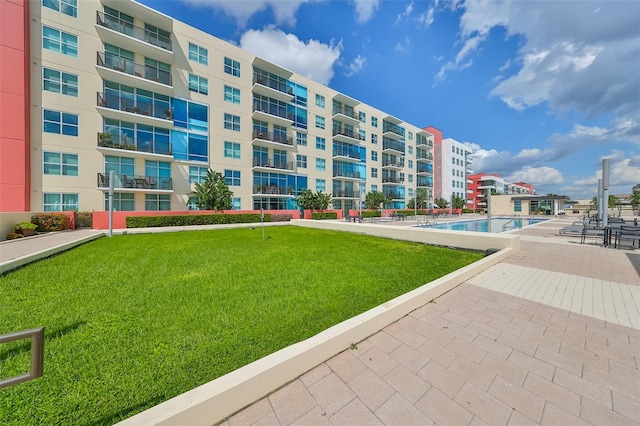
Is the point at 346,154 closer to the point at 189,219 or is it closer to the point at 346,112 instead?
the point at 346,112

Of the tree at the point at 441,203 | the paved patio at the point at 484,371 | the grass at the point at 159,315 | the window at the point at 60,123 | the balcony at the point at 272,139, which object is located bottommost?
the paved patio at the point at 484,371

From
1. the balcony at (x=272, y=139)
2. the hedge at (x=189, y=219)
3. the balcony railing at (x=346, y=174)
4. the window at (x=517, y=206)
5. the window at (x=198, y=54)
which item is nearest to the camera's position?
the hedge at (x=189, y=219)

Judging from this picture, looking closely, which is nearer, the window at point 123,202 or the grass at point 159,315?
the grass at point 159,315

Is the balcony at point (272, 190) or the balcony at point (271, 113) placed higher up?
the balcony at point (271, 113)

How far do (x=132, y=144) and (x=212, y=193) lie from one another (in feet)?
24.2

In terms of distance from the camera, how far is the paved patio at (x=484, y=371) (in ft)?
6.93

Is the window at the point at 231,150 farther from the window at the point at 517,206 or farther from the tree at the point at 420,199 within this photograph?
the window at the point at 517,206

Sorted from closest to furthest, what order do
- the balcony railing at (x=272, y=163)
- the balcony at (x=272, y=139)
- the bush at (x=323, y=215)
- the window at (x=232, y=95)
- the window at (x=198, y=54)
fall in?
the window at (x=198, y=54)
the window at (x=232, y=95)
the balcony at (x=272, y=139)
the balcony railing at (x=272, y=163)
the bush at (x=323, y=215)

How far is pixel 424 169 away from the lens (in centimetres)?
5103

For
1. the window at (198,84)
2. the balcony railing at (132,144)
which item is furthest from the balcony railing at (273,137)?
the balcony railing at (132,144)

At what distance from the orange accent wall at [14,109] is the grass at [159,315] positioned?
14.0 meters

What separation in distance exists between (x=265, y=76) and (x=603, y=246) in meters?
31.2

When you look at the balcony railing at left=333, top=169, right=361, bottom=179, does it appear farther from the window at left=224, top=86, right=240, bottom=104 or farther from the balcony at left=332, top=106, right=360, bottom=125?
the window at left=224, top=86, right=240, bottom=104

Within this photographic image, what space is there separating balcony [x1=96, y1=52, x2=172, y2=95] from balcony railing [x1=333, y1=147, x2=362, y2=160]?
69.9ft
